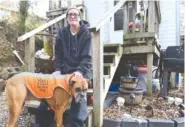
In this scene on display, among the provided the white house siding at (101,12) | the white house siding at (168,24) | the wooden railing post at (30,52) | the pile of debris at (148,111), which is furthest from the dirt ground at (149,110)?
the white house siding at (168,24)

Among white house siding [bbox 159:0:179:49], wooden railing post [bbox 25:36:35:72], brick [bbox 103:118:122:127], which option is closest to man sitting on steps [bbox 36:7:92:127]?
brick [bbox 103:118:122:127]

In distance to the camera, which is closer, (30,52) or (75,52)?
(75,52)

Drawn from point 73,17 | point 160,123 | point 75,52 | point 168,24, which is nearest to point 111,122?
point 160,123

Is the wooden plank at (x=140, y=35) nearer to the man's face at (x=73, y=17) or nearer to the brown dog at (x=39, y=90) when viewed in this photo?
the man's face at (x=73, y=17)

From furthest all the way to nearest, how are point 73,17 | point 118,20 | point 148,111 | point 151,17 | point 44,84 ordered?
point 118,20
point 151,17
point 148,111
point 73,17
point 44,84

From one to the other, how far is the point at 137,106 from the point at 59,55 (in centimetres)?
144

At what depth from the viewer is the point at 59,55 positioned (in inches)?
98.5

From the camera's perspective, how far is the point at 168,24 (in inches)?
270

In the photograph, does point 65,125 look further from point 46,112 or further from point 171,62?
point 171,62

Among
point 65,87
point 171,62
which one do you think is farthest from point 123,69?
point 65,87

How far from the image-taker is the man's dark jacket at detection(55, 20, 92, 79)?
2.32 meters

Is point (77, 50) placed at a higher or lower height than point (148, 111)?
higher

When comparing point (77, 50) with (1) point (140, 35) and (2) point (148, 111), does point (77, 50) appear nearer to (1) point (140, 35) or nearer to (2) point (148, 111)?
(2) point (148, 111)

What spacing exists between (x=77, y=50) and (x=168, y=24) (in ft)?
17.0
